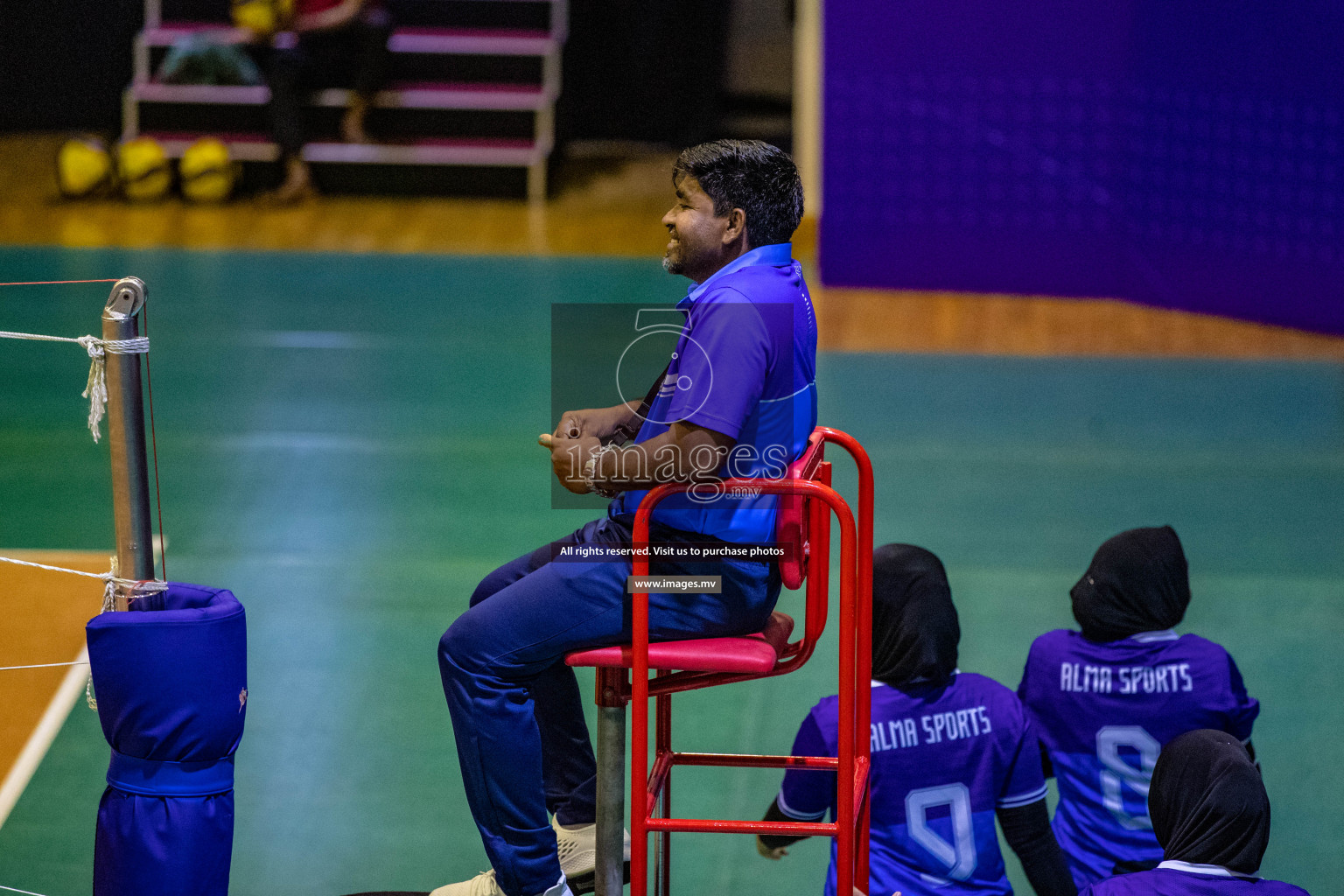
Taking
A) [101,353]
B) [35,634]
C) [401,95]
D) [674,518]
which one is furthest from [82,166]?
[674,518]

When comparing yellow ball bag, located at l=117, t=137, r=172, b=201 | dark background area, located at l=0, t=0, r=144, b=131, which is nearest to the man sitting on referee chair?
yellow ball bag, located at l=117, t=137, r=172, b=201

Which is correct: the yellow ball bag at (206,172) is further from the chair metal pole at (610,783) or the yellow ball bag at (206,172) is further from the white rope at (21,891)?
the chair metal pole at (610,783)

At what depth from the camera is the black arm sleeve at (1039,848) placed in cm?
336

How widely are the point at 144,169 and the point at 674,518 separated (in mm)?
10678

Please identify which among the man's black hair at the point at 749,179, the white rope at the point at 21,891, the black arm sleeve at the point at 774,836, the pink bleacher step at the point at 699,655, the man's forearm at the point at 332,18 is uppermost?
the man's forearm at the point at 332,18

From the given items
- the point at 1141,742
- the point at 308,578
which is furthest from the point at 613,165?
the point at 1141,742

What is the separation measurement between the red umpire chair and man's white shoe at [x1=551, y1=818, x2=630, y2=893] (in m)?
0.19

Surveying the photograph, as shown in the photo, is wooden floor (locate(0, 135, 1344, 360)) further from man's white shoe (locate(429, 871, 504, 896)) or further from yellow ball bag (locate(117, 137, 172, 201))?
man's white shoe (locate(429, 871, 504, 896))

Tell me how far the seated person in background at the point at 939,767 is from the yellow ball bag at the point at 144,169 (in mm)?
10535

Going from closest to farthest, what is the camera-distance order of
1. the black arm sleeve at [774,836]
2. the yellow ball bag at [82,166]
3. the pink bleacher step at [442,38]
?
the black arm sleeve at [774,836] → the yellow ball bag at [82,166] → the pink bleacher step at [442,38]

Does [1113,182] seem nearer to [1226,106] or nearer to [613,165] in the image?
[1226,106]

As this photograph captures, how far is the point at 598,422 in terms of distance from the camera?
3262 millimetres

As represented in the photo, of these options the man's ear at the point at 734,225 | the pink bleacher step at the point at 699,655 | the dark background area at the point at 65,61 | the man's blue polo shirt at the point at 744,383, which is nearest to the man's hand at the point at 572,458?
the man's blue polo shirt at the point at 744,383

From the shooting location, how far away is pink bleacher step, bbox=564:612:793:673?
9.46 feet
